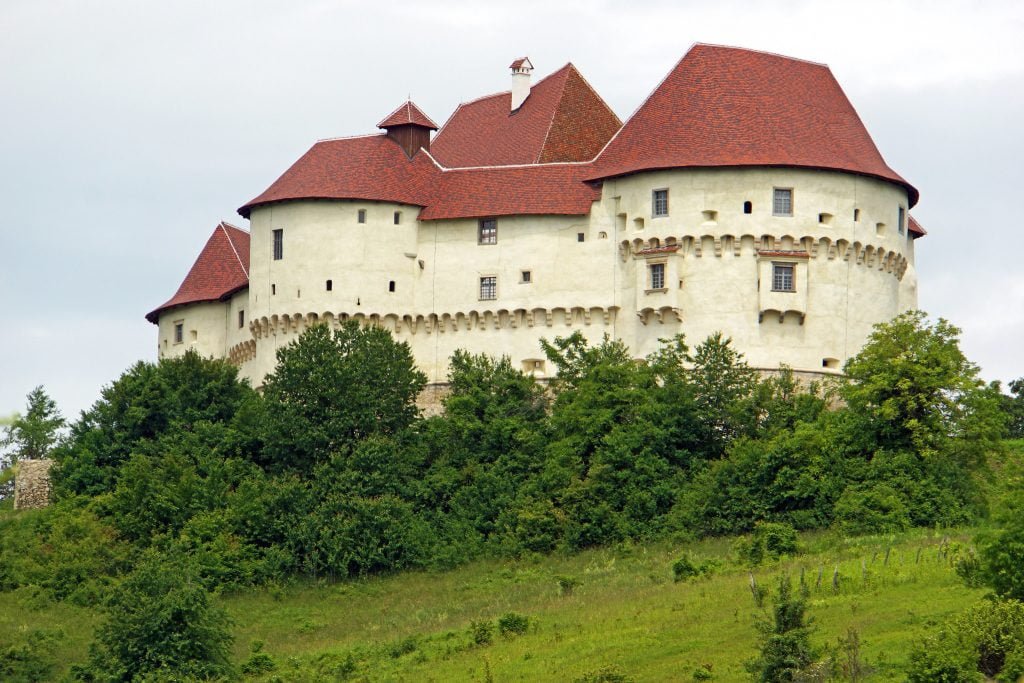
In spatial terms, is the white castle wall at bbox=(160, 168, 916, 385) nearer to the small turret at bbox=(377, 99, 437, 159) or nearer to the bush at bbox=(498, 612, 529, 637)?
the small turret at bbox=(377, 99, 437, 159)

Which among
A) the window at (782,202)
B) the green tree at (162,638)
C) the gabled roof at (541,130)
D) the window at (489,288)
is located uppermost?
the gabled roof at (541,130)

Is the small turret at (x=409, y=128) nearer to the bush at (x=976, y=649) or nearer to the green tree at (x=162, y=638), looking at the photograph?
the green tree at (x=162, y=638)

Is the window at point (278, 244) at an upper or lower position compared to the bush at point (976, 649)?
upper

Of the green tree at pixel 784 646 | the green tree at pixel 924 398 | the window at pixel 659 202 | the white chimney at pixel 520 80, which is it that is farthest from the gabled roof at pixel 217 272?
the green tree at pixel 784 646

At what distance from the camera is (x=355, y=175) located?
294 feet

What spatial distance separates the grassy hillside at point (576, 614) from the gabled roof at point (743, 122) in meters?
16.1

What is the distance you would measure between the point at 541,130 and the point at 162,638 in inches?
1296

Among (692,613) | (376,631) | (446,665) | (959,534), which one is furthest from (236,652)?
(959,534)

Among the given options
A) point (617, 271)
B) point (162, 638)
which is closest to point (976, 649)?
point (162, 638)

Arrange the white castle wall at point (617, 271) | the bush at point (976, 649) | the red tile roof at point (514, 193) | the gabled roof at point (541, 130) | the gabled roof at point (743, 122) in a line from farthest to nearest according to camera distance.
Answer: the gabled roof at point (541, 130)
the red tile roof at point (514, 193)
the gabled roof at point (743, 122)
the white castle wall at point (617, 271)
the bush at point (976, 649)

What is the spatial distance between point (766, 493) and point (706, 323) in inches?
366

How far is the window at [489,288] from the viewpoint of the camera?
87.5 metres

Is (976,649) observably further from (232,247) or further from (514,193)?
(232,247)

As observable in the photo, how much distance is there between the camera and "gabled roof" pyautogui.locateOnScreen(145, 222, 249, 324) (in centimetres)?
9531
